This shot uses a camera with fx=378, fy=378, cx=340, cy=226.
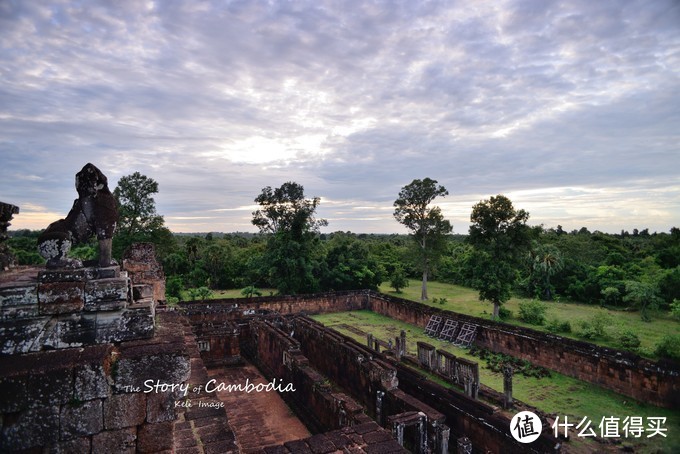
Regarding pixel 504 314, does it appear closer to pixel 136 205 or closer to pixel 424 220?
pixel 424 220

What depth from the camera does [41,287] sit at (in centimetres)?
285

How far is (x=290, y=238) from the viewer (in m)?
22.9

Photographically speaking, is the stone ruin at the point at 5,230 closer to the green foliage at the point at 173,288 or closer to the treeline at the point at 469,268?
the treeline at the point at 469,268

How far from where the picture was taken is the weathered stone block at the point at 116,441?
9.07 feet

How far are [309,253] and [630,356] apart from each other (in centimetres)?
1643

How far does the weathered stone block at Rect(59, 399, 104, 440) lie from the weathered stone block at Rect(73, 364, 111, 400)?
2.2 inches

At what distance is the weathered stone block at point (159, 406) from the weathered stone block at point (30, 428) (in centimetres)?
57

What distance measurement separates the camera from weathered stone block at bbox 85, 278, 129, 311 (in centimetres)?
299

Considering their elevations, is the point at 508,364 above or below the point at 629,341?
below

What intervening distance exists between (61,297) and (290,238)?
789 inches

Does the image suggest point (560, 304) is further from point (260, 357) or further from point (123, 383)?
point (123, 383)

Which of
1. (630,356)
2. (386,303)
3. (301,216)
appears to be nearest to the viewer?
(630,356)

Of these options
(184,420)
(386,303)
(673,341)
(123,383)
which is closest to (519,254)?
(673,341)

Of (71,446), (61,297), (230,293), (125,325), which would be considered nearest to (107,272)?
(61,297)
